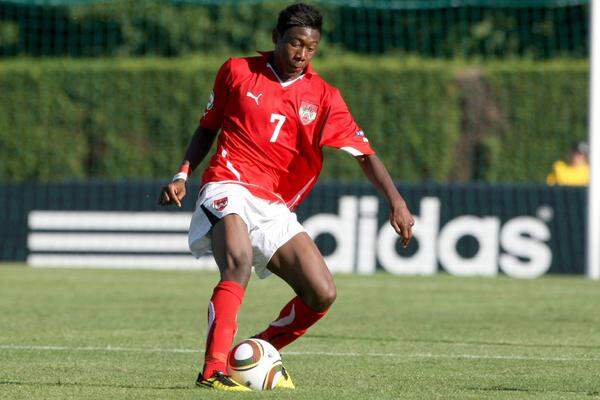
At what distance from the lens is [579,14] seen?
2730cm

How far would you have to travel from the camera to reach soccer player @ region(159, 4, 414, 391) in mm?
7410

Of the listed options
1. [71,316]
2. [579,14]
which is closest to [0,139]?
[579,14]

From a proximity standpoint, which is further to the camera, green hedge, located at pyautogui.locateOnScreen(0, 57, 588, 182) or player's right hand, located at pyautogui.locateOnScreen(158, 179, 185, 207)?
green hedge, located at pyautogui.locateOnScreen(0, 57, 588, 182)

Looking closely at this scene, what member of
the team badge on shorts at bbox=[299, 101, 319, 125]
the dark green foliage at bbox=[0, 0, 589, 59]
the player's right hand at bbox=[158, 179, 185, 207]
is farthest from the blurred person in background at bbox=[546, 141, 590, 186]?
the player's right hand at bbox=[158, 179, 185, 207]

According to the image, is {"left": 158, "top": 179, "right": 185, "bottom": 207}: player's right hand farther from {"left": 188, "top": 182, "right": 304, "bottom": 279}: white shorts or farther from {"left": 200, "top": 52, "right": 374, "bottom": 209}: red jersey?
{"left": 200, "top": 52, "right": 374, "bottom": 209}: red jersey

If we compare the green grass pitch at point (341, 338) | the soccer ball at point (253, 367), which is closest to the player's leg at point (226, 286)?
the soccer ball at point (253, 367)

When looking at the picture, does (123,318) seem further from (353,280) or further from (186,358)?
(353,280)

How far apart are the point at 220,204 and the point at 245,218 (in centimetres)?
16

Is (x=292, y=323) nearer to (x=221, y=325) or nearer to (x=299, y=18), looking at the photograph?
(x=221, y=325)

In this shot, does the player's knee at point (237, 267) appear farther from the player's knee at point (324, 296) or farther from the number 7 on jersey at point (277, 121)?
the number 7 on jersey at point (277, 121)

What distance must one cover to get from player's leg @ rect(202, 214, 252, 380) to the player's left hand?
797 millimetres

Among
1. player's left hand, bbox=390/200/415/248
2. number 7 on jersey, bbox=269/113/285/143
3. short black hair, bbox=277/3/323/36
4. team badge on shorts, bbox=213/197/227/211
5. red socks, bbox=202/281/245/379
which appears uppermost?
short black hair, bbox=277/3/323/36

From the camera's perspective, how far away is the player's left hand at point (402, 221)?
741 centimetres

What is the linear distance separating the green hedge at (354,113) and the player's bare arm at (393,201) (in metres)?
16.7
